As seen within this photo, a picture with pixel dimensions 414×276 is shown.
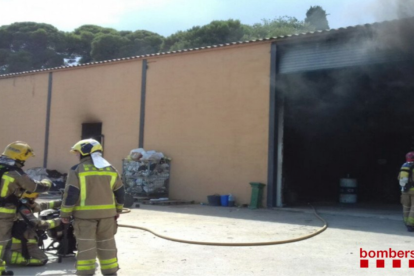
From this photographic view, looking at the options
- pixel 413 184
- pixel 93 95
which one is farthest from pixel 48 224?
pixel 93 95

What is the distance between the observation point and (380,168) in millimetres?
18984

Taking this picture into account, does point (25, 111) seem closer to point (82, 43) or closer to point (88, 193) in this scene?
point (88, 193)

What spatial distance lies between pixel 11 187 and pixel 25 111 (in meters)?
15.2

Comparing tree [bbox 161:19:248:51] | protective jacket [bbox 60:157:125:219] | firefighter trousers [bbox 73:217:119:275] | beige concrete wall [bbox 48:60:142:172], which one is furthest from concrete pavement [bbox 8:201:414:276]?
tree [bbox 161:19:248:51]

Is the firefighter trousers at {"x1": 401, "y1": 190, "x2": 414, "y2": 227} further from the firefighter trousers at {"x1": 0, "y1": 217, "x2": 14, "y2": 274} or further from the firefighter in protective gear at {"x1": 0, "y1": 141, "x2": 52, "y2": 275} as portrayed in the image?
the firefighter trousers at {"x1": 0, "y1": 217, "x2": 14, "y2": 274}

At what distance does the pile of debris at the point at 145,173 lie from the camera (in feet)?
48.1

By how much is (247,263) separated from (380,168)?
14.3 m

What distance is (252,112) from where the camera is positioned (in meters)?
13.7

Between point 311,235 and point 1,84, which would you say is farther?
point 1,84

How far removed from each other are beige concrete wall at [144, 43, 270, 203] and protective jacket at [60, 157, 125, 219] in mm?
8540

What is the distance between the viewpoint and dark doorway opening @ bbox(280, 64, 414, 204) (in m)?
13.7

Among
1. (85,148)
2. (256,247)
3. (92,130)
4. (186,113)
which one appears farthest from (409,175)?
(92,130)

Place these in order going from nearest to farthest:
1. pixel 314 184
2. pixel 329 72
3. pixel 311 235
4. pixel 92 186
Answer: pixel 92 186 < pixel 311 235 < pixel 329 72 < pixel 314 184

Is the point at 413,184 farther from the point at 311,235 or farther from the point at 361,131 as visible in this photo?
the point at 361,131
